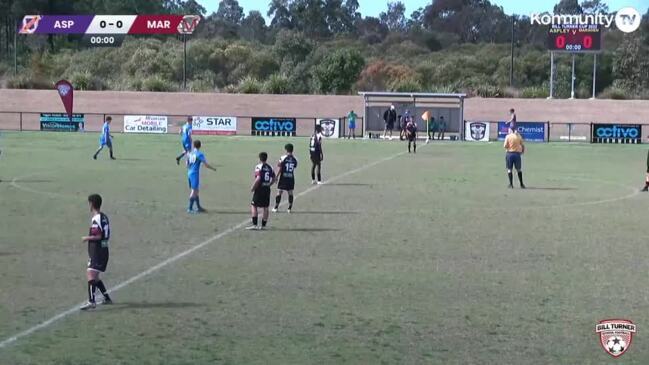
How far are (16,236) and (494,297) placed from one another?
902 centimetres

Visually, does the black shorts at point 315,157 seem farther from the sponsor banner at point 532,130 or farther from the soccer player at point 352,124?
the sponsor banner at point 532,130

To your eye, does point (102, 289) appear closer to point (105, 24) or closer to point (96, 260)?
point (96, 260)

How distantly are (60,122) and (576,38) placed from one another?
3085cm

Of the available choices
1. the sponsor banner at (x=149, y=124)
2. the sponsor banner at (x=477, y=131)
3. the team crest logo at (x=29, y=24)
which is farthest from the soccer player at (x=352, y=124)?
the team crest logo at (x=29, y=24)

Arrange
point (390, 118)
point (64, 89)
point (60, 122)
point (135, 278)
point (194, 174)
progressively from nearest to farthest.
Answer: point (135, 278)
point (194, 174)
point (390, 118)
point (60, 122)
point (64, 89)

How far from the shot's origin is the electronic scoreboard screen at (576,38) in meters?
56.3

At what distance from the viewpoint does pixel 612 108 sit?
59.2 meters

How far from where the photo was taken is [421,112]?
56.9 m

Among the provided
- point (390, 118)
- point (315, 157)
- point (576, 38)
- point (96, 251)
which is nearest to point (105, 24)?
point (390, 118)

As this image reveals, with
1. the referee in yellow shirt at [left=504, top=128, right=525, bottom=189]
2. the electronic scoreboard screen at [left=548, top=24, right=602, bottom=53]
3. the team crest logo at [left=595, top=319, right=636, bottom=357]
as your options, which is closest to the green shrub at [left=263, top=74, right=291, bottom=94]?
the electronic scoreboard screen at [left=548, top=24, right=602, bottom=53]

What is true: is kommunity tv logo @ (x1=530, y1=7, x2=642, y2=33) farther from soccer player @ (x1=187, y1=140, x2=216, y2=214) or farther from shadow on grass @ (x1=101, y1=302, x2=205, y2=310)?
shadow on grass @ (x1=101, y1=302, x2=205, y2=310)

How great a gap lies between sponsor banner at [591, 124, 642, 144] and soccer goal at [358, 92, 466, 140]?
738 centimetres

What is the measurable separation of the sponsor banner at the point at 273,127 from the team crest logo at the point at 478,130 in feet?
33.0

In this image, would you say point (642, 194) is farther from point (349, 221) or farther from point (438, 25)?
point (438, 25)
